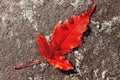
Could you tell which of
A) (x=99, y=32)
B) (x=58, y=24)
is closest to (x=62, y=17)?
(x=58, y=24)

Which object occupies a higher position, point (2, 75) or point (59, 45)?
point (59, 45)

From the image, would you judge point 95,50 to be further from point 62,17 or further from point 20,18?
point 20,18

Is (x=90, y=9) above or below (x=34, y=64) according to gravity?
above

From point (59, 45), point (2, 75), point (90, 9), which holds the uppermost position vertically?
point (90, 9)

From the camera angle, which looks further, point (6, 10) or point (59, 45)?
point (6, 10)

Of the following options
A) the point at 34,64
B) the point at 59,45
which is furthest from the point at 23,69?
the point at 59,45

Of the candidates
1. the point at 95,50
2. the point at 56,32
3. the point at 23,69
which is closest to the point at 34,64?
the point at 23,69

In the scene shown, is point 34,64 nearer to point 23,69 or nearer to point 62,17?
point 23,69
